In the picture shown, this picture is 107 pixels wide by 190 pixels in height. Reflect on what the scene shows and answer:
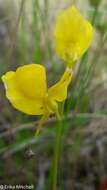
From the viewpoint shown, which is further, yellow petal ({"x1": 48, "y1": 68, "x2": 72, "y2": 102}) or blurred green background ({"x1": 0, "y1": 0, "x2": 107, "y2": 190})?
blurred green background ({"x1": 0, "y1": 0, "x2": 107, "y2": 190})

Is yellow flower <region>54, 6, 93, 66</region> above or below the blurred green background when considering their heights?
above

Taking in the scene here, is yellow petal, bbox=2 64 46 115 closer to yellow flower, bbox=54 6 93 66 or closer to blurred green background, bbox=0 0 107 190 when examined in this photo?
yellow flower, bbox=54 6 93 66

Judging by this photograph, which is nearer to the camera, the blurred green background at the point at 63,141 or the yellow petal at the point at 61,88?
the yellow petal at the point at 61,88

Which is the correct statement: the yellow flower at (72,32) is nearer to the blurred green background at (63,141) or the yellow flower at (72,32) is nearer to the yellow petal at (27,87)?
the yellow petal at (27,87)

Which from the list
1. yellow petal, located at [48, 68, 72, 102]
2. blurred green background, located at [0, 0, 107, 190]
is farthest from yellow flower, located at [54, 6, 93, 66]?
blurred green background, located at [0, 0, 107, 190]

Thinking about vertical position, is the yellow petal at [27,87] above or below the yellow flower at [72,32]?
below

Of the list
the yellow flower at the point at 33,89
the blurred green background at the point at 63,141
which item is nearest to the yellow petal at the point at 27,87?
the yellow flower at the point at 33,89

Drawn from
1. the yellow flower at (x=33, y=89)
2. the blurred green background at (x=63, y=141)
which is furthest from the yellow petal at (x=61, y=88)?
the blurred green background at (x=63, y=141)
